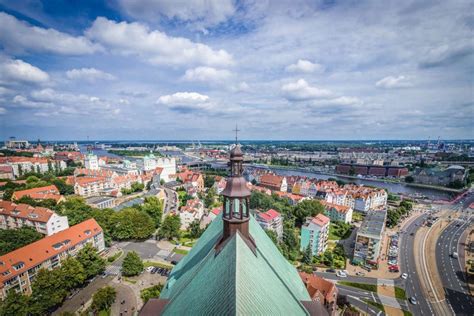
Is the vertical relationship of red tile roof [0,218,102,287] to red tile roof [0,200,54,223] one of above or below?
below

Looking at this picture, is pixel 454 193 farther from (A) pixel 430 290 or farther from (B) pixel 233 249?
(B) pixel 233 249

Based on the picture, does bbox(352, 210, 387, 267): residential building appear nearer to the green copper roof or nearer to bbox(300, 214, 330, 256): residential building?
bbox(300, 214, 330, 256): residential building

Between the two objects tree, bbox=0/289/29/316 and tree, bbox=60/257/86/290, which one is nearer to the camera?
tree, bbox=0/289/29/316

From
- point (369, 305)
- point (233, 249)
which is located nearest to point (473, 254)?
point (369, 305)

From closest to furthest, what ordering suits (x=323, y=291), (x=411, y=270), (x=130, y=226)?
(x=323, y=291) → (x=411, y=270) → (x=130, y=226)

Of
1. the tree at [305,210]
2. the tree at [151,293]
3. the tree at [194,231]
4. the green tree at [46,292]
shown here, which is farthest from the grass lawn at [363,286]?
the green tree at [46,292]

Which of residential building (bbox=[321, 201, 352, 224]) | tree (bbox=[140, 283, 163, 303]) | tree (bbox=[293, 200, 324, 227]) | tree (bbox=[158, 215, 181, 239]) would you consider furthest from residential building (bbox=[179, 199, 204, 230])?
residential building (bbox=[321, 201, 352, 224])

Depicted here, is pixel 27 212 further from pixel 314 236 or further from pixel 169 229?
pixel 314 236

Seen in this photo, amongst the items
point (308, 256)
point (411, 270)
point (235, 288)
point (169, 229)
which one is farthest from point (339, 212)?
point (235, 288)
